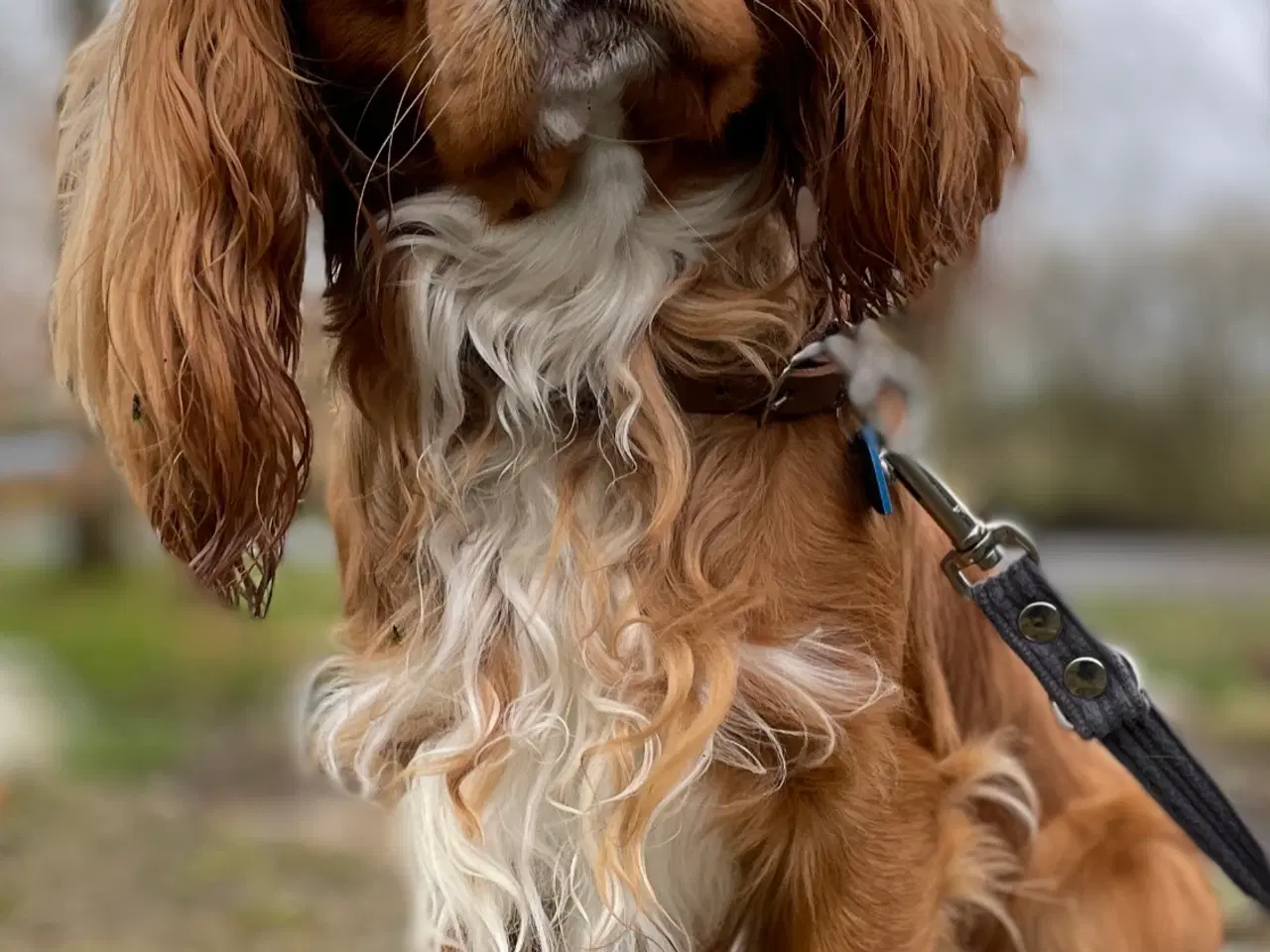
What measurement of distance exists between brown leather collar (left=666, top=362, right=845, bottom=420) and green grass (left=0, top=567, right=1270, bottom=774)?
1.14m

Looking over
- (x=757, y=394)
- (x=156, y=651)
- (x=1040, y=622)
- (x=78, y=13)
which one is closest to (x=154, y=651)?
(x=156, y=651)

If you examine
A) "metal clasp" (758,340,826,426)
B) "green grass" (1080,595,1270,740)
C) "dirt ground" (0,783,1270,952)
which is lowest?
"dirt ground" (0,783,1270,952)

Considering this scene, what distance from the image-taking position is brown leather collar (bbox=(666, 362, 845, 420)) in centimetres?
111

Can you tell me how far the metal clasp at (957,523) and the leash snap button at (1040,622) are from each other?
6cm

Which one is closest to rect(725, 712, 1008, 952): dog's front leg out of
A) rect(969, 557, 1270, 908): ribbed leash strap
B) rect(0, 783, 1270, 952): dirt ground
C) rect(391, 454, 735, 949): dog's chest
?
rect(391, 454, 735, 949): dog's chest

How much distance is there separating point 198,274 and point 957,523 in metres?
0.79

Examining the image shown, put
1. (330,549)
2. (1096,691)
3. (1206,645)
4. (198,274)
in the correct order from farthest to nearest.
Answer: (1206,645) → (330,549) → (1096,691) → (198,274)

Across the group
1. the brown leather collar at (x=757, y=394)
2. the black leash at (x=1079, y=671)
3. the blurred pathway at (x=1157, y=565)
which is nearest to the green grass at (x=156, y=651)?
the brown leather collar at (x=757, y=394)

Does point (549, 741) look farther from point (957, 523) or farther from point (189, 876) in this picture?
point (189, 876)

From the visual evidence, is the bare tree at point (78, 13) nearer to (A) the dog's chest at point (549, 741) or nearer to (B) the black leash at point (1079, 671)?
(A) the dog's chest at point (549, 741)

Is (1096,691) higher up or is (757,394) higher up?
(757,394)

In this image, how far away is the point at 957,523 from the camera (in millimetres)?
1191

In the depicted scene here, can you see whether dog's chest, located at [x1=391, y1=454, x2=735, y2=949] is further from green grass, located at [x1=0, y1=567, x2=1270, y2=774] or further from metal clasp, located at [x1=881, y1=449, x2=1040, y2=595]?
green grass, located at [x1=0, y1=567, x2=1270, y2=774]

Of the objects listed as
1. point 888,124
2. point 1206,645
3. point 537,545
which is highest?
point 888,124
